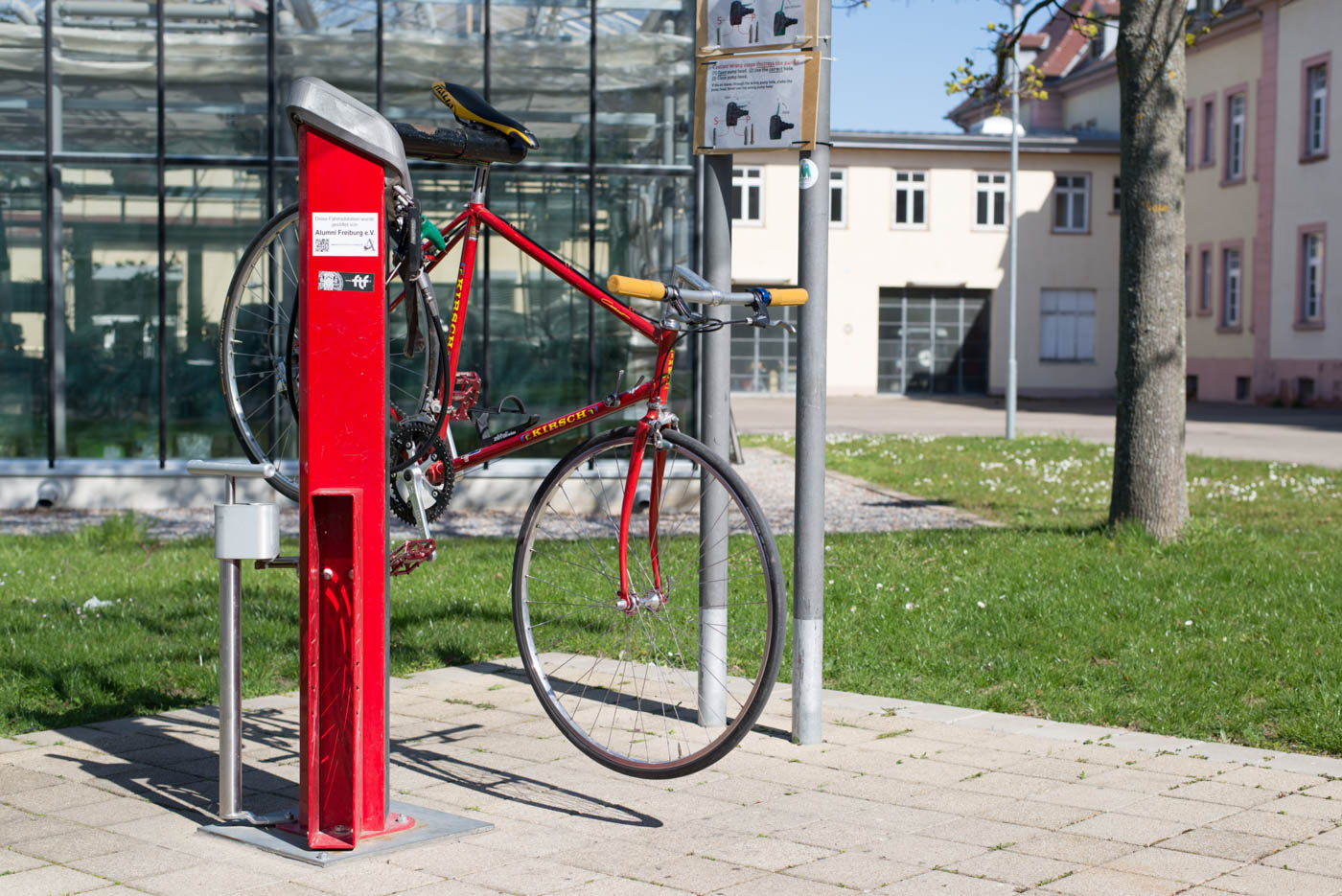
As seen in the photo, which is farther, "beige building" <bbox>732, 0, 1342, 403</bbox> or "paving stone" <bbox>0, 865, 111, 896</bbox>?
"beige building" <bbox>732, 0, 1342, 403</bbox>

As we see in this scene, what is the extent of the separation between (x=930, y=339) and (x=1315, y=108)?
42.6ft

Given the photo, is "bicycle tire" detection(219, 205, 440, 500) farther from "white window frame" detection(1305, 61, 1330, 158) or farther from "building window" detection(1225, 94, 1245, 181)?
"building window" detection(1225, 94, 1245, 181)

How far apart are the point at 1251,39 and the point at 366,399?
1515 inches

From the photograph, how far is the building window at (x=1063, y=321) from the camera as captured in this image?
45.0 meters

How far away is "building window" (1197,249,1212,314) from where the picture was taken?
40.4 metres

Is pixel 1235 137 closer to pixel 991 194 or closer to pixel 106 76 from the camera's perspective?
pixel 991 194

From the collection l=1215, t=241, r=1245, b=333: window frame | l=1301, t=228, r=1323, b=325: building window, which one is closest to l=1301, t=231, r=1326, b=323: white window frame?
l=1301, t=228, r=1323, b=325: building window

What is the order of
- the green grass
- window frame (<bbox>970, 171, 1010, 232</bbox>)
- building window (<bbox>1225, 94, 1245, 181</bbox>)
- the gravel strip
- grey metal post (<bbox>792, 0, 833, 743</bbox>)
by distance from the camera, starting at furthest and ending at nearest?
1. window frame (<bbox>970, 171, 1010, 232</bbox>)
2. building window (<bbox>1225, 94, 1245, 181</bbox>)
3. the gravel strip
4. the green grass
5. grey metal post (<bbox>792, 0, 833, 743</bbox>)

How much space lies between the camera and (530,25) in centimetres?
1403

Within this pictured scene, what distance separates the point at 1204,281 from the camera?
1602 inches

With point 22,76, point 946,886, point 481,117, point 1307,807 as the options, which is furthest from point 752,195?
point 946,886

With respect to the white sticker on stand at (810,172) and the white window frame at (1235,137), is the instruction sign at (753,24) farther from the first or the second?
the white window frame at (1235,137)

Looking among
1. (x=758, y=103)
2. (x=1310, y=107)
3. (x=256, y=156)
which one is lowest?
(x=758, y=103)

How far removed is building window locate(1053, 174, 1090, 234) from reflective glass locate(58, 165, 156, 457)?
3447 centimetres
